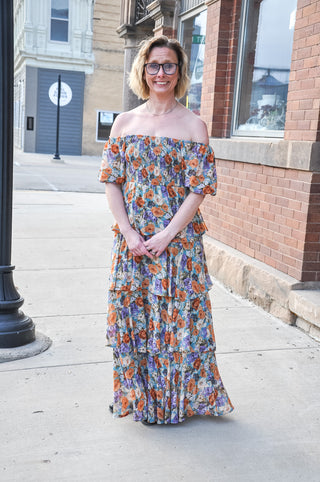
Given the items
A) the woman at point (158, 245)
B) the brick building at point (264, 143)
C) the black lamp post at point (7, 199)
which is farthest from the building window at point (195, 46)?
the woman at point (158, 245)

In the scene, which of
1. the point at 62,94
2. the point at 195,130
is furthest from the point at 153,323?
the point at 62,94

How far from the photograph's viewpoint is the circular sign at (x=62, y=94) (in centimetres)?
2856

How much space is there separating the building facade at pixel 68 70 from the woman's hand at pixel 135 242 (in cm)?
2677

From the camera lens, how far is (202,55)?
726cm

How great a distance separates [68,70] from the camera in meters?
28.8

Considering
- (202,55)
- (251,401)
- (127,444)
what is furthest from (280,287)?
(202,55)

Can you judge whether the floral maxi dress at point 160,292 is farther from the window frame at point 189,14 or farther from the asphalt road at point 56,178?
the asphalt road at point 56,178

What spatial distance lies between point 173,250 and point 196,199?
0.28 m

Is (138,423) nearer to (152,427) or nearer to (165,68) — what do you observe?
(152,427)

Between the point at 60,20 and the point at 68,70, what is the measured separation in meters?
2.46

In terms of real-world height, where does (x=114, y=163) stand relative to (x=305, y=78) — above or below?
below

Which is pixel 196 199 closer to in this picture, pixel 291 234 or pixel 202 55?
pixel 291 234

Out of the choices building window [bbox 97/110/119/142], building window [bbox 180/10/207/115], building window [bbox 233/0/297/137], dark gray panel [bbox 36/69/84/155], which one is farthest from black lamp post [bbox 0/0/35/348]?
building window [bbox 97/110/119/142]

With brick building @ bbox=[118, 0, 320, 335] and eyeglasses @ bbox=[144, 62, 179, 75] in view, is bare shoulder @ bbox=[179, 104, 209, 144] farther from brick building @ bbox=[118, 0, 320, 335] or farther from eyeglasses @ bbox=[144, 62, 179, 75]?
brick building @ bbox=[118, 0, 320, 335]
